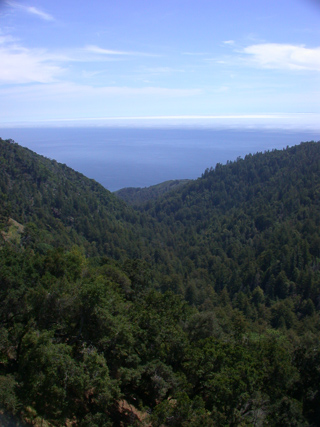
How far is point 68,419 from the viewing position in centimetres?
953

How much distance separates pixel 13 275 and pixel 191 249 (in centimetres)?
6236

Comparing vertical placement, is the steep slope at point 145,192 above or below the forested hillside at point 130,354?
above

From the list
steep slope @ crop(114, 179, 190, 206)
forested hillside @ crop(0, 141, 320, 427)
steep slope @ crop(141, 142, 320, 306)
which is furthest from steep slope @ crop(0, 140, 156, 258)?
steep slope @ crop(114, 179, 190, 206)

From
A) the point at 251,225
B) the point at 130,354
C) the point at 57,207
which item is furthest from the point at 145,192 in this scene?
the point at 130,354

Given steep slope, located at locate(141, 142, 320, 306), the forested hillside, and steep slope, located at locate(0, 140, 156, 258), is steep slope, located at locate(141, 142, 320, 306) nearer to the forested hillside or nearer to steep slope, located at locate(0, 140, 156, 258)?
the forested hillside

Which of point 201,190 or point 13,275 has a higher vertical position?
point 201,190

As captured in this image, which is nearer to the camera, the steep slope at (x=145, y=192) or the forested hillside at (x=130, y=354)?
the forested hillside at (x=130, y=354)

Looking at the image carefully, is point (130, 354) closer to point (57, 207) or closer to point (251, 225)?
point (57, 207)

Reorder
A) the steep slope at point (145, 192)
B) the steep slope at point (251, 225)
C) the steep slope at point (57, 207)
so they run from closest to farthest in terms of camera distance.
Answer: the steep slope at point (251, 225) < the steep slope at point (57, 207) < the steep slope at point (145, 192)

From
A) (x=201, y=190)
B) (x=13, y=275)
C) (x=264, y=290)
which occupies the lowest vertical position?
(x=264, y=290)

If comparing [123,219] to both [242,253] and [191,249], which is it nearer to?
[191,249]

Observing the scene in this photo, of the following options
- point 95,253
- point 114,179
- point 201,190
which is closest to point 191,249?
point 95,253

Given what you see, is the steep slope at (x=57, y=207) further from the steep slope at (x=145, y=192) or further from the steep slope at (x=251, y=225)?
the steep slope at (x=145, y=192)

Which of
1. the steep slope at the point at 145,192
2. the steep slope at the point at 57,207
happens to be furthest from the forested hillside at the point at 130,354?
the steep slope at the point at 145,192
